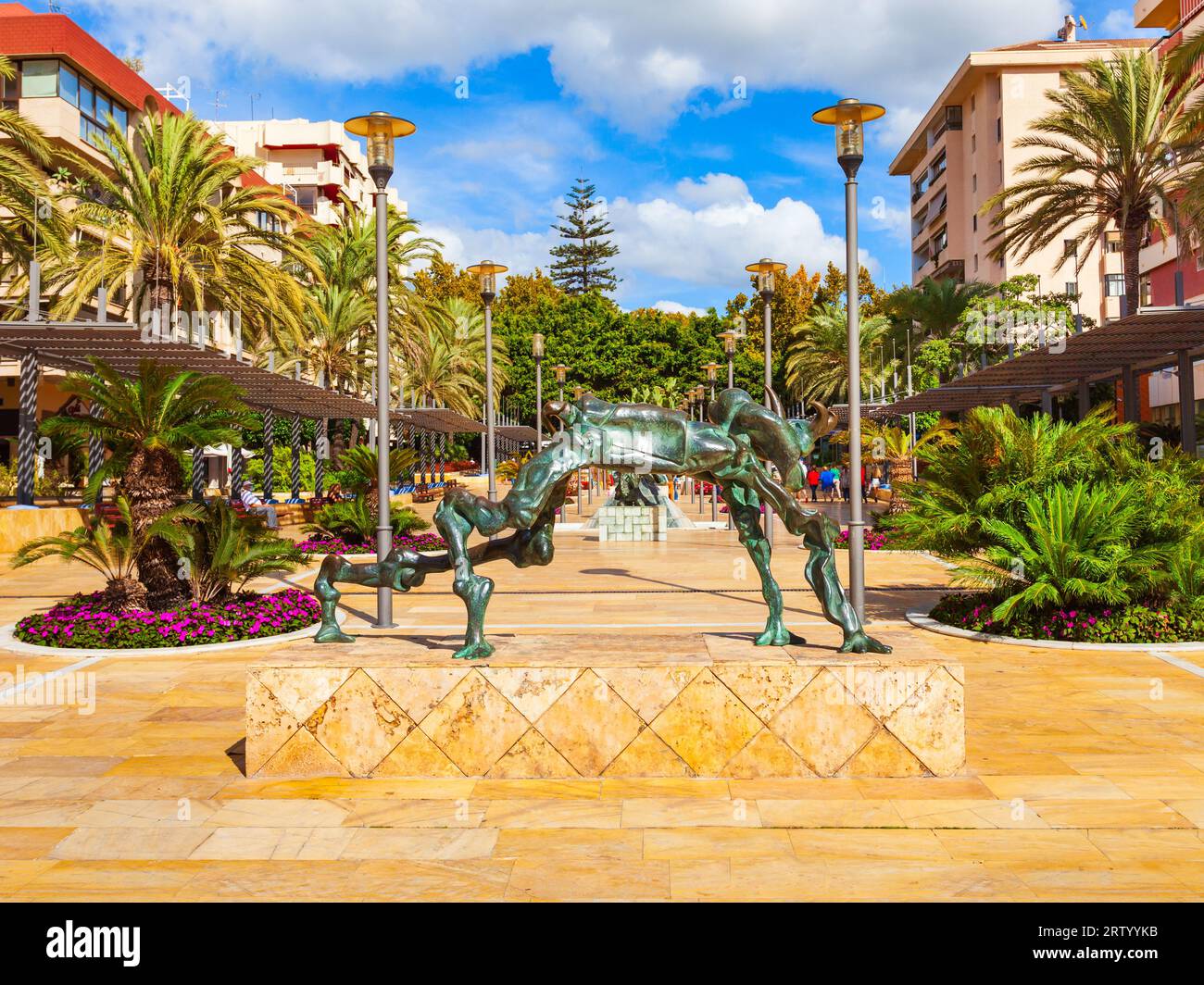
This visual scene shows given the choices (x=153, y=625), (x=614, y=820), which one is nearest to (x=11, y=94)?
(x=153, y=625)

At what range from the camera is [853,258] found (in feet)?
34.1

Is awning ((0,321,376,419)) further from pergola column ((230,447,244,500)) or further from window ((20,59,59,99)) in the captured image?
window ((20,59,59,99))

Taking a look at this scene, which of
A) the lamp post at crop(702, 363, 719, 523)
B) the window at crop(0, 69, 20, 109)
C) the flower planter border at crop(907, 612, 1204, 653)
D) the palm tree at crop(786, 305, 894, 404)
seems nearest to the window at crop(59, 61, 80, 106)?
the window at crop(0, 69, 20, 109)

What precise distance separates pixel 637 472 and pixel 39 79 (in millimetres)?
37080

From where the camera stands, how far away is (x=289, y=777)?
568 centimetres

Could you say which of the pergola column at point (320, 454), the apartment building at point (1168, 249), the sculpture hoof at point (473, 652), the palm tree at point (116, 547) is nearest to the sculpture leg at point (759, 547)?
the sculpture hoof at point (473, 652)

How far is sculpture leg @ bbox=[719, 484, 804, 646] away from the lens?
618 cm

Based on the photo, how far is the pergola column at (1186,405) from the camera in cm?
1695

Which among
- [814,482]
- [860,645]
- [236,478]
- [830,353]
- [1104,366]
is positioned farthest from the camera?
[830,353]

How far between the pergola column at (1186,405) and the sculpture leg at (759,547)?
43.9 feet

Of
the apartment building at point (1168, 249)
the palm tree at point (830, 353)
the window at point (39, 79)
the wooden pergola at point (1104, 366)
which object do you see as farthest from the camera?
the palm tree at point (830, 353)

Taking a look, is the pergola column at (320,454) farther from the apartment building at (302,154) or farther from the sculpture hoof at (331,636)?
the apartment building at (302,154)

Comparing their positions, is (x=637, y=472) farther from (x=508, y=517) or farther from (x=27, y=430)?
(x=27, y=430)

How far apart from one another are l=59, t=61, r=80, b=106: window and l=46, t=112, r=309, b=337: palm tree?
14166mm
